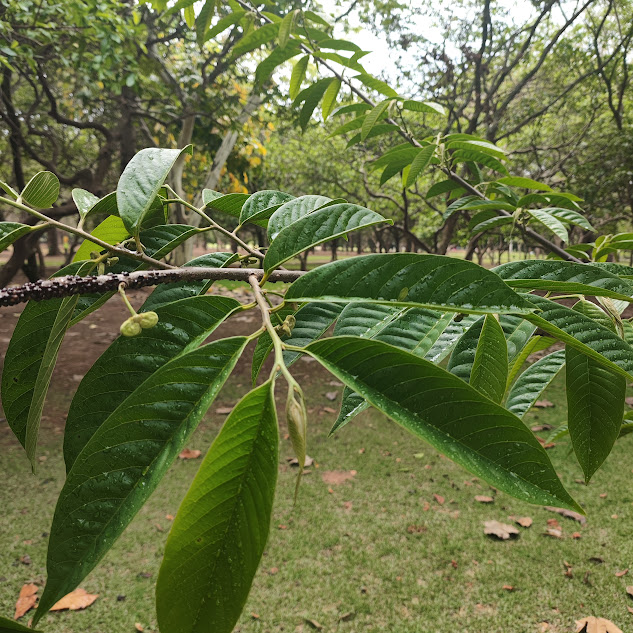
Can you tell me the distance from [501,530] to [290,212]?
2.46 m

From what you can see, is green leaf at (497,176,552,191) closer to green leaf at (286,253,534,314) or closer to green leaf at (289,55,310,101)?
green leaf at (289,55,310,101)

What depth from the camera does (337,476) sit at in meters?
2.90

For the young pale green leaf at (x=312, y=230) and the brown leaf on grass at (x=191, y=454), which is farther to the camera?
the brown leaf on grass at (x=191, y=454)

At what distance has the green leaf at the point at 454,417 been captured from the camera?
31cm

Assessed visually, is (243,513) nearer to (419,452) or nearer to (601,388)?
(601,388)

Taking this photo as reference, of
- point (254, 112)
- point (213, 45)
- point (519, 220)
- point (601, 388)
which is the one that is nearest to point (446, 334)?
point (601, 388)

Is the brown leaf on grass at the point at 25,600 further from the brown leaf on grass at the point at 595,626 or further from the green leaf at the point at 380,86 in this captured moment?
the green leaf at the point at 380,86

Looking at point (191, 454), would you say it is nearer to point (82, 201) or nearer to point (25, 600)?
point (25, 600)

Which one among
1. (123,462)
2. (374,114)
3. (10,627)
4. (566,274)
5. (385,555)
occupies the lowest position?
(385,555)

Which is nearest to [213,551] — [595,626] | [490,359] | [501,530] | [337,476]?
[490,359]

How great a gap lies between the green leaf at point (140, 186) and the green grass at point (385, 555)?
197 cm

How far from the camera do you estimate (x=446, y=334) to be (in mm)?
562

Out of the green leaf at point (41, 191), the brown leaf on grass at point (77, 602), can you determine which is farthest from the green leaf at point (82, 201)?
the brown leaf on grass at point (77, 602)

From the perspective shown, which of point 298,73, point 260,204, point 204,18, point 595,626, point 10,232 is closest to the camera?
point 10,232
